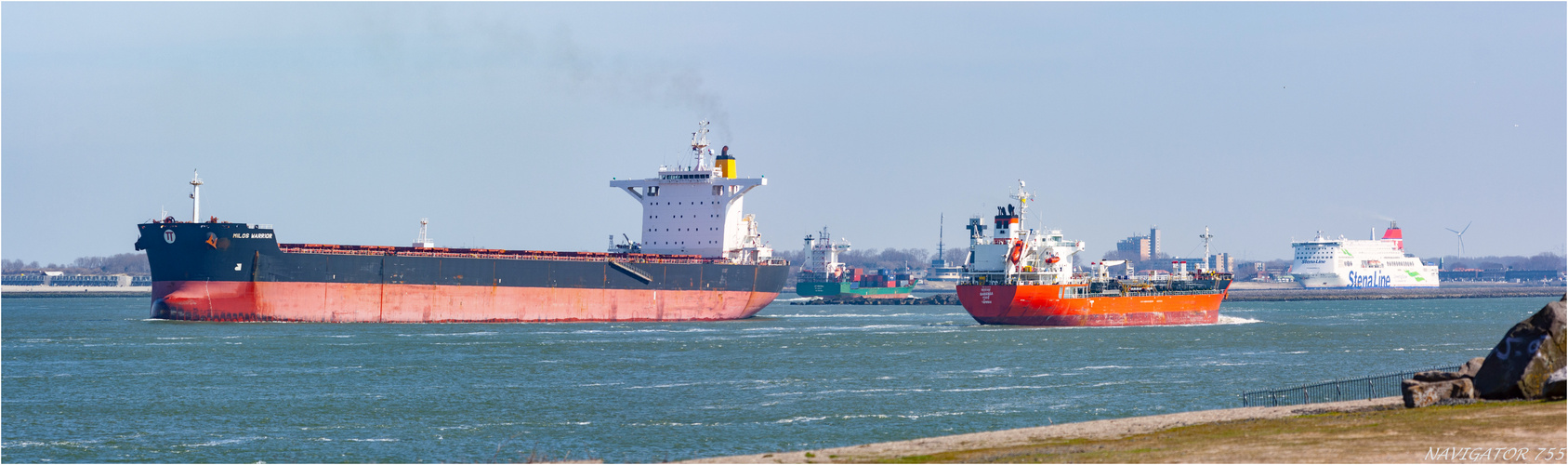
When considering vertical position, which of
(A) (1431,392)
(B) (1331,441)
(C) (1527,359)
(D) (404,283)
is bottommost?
(B) (1331,441)

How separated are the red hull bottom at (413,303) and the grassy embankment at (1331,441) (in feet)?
108

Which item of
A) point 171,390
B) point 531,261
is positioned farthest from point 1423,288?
point 171,390

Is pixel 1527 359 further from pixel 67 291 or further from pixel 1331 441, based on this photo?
pixel 67 291

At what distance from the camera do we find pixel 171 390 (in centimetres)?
2469

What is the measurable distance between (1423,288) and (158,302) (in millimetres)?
118257

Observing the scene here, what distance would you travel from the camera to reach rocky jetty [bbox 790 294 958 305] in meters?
93.2

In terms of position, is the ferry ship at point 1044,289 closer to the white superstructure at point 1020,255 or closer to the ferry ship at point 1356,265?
the white superstructure at point 1020,255

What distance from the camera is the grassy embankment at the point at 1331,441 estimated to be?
38.2 ft

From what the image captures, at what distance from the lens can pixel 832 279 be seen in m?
108

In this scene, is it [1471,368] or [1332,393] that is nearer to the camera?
[1471,368]

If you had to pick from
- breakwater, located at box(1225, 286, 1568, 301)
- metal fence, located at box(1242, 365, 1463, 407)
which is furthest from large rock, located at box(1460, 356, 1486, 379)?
breakwater, located at box(1225, 286, 1568, 301)

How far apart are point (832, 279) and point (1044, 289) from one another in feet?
206

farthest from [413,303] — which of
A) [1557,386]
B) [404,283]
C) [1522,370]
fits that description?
[1557,386]

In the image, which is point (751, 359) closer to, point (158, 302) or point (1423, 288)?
point (158, 302)
